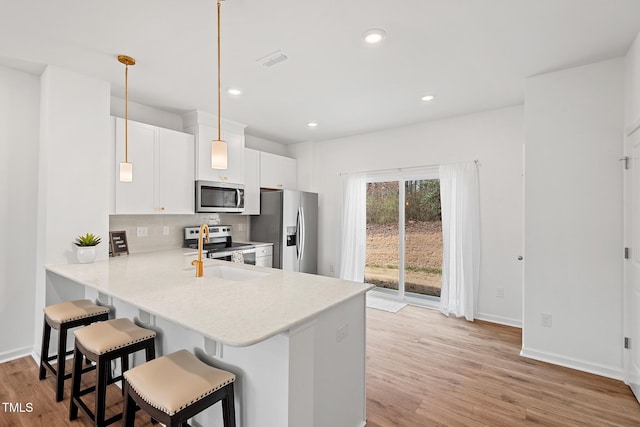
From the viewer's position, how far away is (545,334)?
276 centimetres

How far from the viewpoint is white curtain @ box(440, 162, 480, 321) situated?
3.83 metres

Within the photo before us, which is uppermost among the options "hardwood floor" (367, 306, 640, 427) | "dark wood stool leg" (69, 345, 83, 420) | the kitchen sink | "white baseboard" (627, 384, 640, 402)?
the kitchen sink

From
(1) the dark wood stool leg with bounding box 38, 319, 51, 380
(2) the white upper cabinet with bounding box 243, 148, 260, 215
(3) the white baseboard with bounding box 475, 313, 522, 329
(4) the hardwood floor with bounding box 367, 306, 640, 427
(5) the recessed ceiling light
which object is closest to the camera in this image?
(4) the hardwood floor with bounding box 367, 306, 640, 427

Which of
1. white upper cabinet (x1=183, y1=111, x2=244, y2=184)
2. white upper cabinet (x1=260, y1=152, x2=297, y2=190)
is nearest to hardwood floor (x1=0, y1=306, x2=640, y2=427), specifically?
white upper cabinet (x1=183, y1=111, x2=244, y2=184)

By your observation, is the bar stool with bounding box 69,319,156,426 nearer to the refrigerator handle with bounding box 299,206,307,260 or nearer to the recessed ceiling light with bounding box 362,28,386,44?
the recessed ceiling light with bounding box 362,28,386,44

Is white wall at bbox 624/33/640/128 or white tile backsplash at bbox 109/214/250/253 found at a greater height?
white wall at bbox 624/33/640/128

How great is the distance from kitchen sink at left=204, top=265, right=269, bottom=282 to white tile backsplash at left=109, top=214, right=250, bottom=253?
62.3 inches

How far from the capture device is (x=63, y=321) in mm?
2102

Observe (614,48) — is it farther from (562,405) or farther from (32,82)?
(32,82)

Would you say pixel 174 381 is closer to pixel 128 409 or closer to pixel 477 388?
pixel 128 409

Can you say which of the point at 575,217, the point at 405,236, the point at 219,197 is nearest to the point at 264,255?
the point at 219,197

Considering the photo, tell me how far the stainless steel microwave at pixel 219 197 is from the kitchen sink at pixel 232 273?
1.48 metres

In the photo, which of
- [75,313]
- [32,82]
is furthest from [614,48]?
[32,82]

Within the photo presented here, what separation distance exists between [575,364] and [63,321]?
4.01 metres
